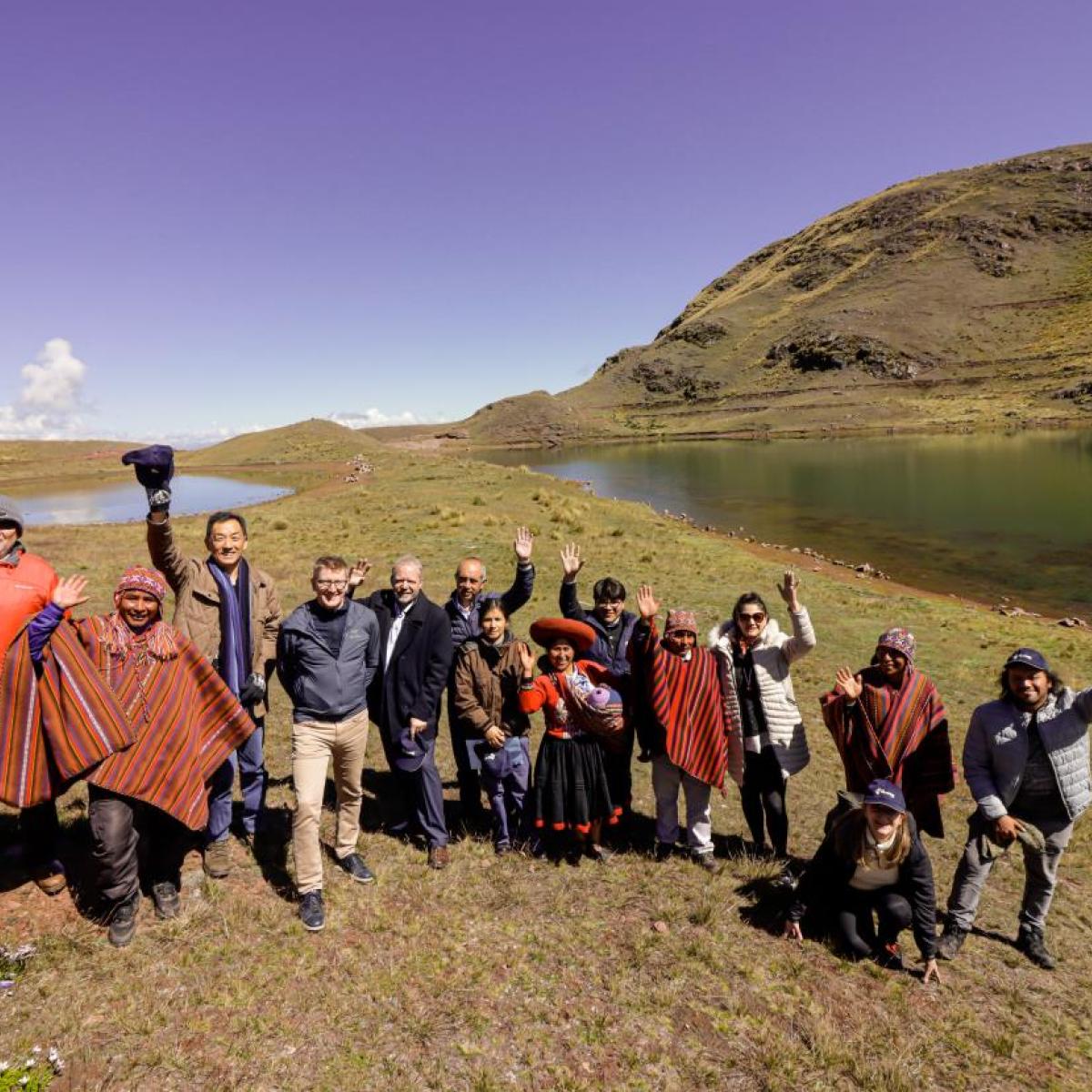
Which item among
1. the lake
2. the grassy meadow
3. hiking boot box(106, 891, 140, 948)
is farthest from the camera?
the lake

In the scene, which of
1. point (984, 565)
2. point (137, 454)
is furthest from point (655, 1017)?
point (984, 565)

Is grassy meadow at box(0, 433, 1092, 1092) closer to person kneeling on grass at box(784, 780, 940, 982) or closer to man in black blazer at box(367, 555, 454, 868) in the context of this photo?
person kneeling on grass at box(784, 780, 940, 982)

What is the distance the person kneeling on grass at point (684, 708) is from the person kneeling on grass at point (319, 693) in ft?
7.36

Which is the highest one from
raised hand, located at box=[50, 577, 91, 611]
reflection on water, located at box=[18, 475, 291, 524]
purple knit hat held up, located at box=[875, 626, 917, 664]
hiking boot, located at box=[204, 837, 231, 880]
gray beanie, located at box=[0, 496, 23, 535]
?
reflection on water, located at box=[18, 475, 291, 524]

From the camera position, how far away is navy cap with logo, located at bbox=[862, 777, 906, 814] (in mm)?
3768

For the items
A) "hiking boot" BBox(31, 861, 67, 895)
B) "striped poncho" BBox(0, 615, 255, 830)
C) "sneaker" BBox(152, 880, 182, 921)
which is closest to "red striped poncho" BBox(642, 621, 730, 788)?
"striped poncho" BBox(0, 615, 255, 830)

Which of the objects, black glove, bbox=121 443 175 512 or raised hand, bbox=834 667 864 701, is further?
raised hand, bbox=834 667 864 701

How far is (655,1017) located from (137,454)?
16.9 feet

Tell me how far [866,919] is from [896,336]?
149 m

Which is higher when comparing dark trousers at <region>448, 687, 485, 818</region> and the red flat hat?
the red flat hat

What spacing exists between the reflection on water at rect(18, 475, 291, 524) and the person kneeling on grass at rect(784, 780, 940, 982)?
35679mm

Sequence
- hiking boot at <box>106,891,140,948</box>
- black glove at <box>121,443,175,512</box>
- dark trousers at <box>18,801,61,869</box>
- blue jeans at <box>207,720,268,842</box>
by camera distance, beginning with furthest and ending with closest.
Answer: blue jeans at <box>207,720,268,842</box> < black glove at <box>121,443,175,512</box> < dark trousers at <box>18,801,61,869</box> < hiking boot at <box>106,891,140,948</box>

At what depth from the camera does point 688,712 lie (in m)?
5.01

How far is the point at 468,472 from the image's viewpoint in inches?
1711
